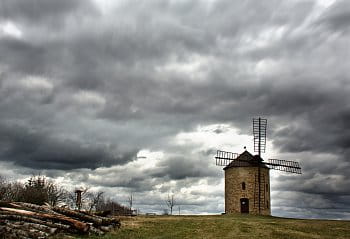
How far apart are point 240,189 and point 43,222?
1304 inches

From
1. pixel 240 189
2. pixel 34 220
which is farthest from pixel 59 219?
pixel 240 189

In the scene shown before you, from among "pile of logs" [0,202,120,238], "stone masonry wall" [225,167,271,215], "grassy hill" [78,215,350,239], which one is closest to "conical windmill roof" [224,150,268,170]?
"stone masonry wall" [225,167,271,215]

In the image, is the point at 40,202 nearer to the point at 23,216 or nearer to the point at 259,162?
the point at 23,216

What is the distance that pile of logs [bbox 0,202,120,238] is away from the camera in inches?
850

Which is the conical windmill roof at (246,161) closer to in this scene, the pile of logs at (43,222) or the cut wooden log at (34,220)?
the pile of logs at (43,222)

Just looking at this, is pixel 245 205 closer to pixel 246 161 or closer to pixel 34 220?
pixel 246 161

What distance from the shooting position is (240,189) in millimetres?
52062

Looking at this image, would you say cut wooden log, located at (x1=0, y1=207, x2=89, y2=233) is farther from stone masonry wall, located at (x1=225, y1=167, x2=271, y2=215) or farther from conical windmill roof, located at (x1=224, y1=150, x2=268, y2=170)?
conical windmill roof, located at (x1=224, y1=150, x2=268, y2=170)

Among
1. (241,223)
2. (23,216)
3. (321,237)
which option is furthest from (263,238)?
(23,216)

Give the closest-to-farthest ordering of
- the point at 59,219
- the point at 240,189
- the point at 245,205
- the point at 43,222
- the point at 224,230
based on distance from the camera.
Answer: the point at 43,222
the point at 59,219
the point at 224,230
the point at 245,205
the point at 240,189

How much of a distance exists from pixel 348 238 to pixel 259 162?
2492cm

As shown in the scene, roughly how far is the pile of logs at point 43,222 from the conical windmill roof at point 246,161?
27777 mm

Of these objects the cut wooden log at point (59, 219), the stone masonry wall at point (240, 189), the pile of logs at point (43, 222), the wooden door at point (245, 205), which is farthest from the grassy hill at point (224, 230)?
the wooden door at point (245, 205)

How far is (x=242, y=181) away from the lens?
52094 millimetres
